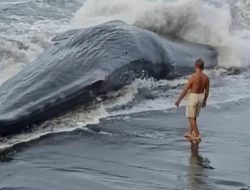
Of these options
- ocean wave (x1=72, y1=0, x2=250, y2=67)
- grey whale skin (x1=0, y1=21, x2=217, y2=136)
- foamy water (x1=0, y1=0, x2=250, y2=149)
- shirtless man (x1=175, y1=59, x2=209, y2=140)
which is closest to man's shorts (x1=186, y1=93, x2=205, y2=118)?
shirtless man (x1=175, y1=59, x2=209, y2=140)

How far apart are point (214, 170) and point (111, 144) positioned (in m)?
1.63

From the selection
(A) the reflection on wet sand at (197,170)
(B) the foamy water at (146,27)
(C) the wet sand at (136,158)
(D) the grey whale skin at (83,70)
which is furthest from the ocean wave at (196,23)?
(A) the reflection on wet sand at (197,170)

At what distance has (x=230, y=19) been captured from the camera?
17.5m

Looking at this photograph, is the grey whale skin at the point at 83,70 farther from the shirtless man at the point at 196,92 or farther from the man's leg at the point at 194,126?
the man's leg at the point at 194,126

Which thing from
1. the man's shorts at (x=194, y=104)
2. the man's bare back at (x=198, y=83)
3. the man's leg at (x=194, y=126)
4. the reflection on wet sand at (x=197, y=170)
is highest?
the man's bare back at (x=198, y=83)

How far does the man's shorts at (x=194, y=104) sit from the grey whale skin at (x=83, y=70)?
4.53 ft

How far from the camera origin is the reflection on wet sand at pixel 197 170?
23.7 feet

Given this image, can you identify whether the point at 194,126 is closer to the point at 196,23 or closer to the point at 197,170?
the point at 197,170

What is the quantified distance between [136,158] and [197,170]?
34.1 inches

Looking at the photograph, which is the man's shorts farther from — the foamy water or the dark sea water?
the foamy water

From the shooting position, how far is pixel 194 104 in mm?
9672

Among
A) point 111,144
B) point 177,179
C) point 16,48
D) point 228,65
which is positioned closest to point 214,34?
point 228,65

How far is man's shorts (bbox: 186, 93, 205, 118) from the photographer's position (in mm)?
9594

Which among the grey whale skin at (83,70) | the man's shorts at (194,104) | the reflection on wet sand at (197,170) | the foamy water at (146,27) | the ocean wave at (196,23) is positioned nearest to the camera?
the reflection on wet sand at (197,170)
